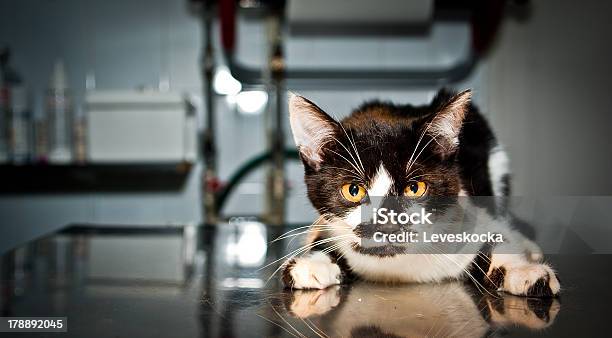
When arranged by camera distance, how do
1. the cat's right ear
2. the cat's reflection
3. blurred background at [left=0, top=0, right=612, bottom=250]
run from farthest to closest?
blurred background at [left=0, top=0, right=612, bottom=250]
the cat's right ear
the cat's reflection

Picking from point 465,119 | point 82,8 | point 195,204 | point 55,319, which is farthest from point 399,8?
point 82,8

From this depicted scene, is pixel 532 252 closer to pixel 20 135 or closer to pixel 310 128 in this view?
pixel 310 128

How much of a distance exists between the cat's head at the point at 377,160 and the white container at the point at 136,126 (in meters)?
0.98

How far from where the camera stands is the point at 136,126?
1409 millimetres

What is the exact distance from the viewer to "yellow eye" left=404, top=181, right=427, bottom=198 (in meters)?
0.47

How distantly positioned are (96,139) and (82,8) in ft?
1.65

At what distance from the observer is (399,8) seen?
0.96m

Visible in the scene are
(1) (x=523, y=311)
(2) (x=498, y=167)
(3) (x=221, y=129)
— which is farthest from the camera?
(3) (x=221, y=129)

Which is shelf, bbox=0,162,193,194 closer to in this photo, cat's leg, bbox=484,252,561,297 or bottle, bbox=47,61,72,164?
bottle, bbox=47,61,72,164

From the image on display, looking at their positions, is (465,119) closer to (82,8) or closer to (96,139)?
(96,139)

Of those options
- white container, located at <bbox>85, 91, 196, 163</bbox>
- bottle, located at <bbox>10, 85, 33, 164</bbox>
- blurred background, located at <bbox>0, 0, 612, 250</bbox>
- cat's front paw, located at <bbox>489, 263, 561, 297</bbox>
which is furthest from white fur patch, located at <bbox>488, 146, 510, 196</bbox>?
bottle, located at <bbox>10, 85, 33, 164</bbox>

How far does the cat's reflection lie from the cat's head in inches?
2.1

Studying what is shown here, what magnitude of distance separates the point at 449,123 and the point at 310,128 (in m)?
0.14

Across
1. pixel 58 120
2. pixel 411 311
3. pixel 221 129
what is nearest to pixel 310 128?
pixel 411 311
